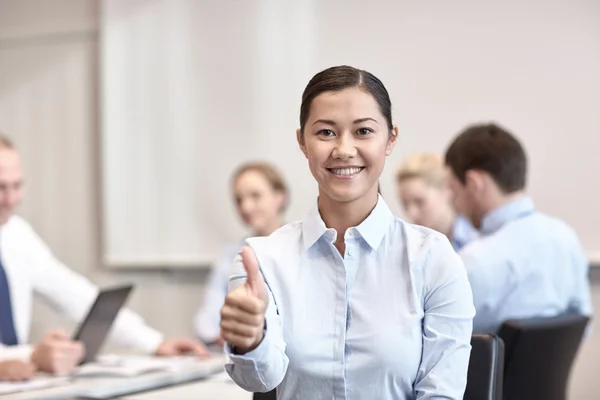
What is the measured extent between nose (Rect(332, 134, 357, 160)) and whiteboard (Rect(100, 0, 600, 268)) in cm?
254

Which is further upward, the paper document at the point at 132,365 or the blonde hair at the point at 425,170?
the blonde hair at the point at 425,170

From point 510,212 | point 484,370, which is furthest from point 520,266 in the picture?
point 484,370

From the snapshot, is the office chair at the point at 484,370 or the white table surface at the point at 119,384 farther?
the white table surface at the point at 119,384

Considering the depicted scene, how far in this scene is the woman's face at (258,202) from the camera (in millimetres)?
4215

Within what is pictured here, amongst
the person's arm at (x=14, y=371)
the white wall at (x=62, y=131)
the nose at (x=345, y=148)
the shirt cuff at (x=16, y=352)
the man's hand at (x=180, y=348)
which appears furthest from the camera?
the white wall at (x=62, y=131)

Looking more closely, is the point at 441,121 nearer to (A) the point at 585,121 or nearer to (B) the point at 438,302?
(A) the point at 585,121

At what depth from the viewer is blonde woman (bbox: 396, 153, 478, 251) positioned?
408 cm

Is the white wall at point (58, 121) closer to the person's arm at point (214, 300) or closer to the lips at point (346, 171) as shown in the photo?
the person's arm at point (214, 300)

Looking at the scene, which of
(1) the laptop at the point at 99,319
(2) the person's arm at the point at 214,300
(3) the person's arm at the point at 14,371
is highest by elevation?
(1) the laptop at the point at 99,319

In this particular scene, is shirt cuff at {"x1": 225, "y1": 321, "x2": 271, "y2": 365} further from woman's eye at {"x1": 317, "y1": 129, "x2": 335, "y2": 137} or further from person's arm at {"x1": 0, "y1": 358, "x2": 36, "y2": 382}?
person's arm at {"x1": 0, "y1": 358, "x2": 36, "y2": 382}

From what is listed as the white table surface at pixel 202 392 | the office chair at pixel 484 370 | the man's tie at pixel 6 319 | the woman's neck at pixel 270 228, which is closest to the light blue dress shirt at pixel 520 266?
the white table surface at pixel 202 392

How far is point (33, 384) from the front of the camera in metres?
2.52

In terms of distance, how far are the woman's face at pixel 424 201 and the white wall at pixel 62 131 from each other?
1708 millimetres

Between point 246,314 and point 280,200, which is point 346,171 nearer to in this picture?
point 246,314
